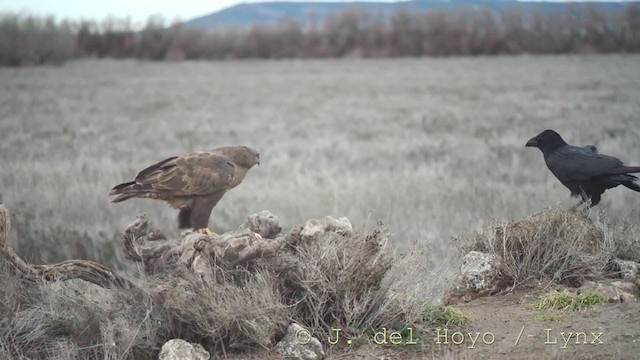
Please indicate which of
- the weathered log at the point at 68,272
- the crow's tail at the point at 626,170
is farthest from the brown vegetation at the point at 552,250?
the weathered log at the point at 68,272

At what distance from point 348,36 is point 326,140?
2611 millimetres

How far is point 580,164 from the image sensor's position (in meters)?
5.16

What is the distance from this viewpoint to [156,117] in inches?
684

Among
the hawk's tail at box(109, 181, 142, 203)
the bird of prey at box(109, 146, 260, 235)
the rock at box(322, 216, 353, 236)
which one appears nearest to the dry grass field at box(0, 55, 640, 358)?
the rock at box(322, 216, 353, 236)

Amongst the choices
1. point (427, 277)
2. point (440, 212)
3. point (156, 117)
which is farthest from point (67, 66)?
point (427, 277)

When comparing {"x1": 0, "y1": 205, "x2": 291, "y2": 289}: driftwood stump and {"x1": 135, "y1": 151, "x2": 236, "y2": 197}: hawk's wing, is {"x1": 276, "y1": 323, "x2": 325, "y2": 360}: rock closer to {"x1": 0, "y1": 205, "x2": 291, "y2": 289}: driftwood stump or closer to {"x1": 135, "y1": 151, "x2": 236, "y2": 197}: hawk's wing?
{"x1": 0, "y1": 205, "x2": 291, "y2": 289}: driftwood stump

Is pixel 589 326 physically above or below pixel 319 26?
below

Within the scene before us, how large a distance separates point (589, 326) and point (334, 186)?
6120 mm

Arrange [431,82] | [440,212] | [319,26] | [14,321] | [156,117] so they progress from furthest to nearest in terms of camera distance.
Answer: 1. [431,82]
2. [156,117]
3. [319,26]
4. [440,212]
5. [14,321]

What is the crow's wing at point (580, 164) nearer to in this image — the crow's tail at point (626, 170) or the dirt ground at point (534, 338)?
the crow's tail at point (626, 170)

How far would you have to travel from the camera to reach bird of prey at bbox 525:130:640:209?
5113 mm

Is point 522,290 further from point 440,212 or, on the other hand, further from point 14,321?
point 440,212

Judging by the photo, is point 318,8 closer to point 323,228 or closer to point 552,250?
point 552,250

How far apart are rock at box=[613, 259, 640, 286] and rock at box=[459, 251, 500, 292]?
32.3 inches
